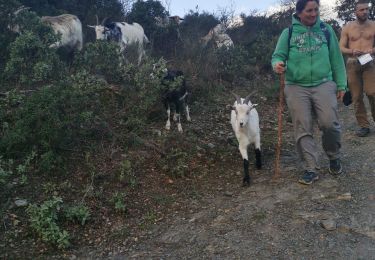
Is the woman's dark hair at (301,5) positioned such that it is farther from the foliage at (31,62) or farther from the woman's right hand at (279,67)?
the foliage at (31,62)

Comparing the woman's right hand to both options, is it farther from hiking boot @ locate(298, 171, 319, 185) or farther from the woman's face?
hiking boot @ locate(298, 171, 319, 185)

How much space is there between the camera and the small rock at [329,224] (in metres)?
4.04

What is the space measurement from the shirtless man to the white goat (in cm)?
177

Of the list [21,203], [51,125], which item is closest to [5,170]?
[21,203]

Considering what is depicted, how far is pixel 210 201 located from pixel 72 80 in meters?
2.95

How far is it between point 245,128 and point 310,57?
47.1 inches

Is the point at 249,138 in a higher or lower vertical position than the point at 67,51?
lower

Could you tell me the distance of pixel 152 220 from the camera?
459 cm

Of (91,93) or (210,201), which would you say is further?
(91,93)

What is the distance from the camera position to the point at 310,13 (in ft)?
15.1

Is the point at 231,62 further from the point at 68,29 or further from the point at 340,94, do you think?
the point at 340,94

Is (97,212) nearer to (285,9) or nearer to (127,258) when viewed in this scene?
(127,258)

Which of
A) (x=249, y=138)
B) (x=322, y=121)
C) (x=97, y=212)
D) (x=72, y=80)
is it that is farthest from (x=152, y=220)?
(x=72, y=80)

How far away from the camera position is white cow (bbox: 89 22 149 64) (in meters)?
9.86
